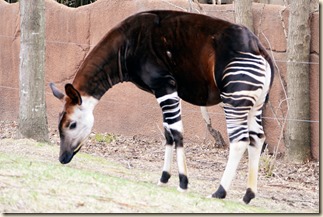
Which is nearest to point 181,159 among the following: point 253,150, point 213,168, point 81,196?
point 253,150

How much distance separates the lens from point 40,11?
332 inches

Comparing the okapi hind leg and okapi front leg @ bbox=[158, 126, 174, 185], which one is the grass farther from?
okapi front leg @ bbox=[158, 126, 174, 185]

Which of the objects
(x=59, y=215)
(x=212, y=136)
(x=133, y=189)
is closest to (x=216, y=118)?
(x=212, y=136)

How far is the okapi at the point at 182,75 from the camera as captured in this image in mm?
5574

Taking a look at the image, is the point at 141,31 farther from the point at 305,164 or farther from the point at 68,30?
the point at 68,30

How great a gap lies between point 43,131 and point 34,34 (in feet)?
3.69

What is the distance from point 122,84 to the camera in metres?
10.8

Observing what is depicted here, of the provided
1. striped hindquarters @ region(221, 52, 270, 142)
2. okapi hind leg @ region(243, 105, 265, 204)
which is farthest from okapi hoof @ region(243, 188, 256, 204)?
striped hindquarters @ region(221, 52, 270, 142)

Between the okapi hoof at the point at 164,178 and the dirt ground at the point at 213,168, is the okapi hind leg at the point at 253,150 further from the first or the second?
the okapi hoof at the point at 164,178

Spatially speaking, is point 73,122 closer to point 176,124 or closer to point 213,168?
point 176,124

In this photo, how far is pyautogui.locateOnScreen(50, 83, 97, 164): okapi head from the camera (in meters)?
6.02

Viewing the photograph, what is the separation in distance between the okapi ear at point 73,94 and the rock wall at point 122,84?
3630mm

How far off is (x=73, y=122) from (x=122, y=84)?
4810 millimetres

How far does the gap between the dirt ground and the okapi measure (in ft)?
2.23
